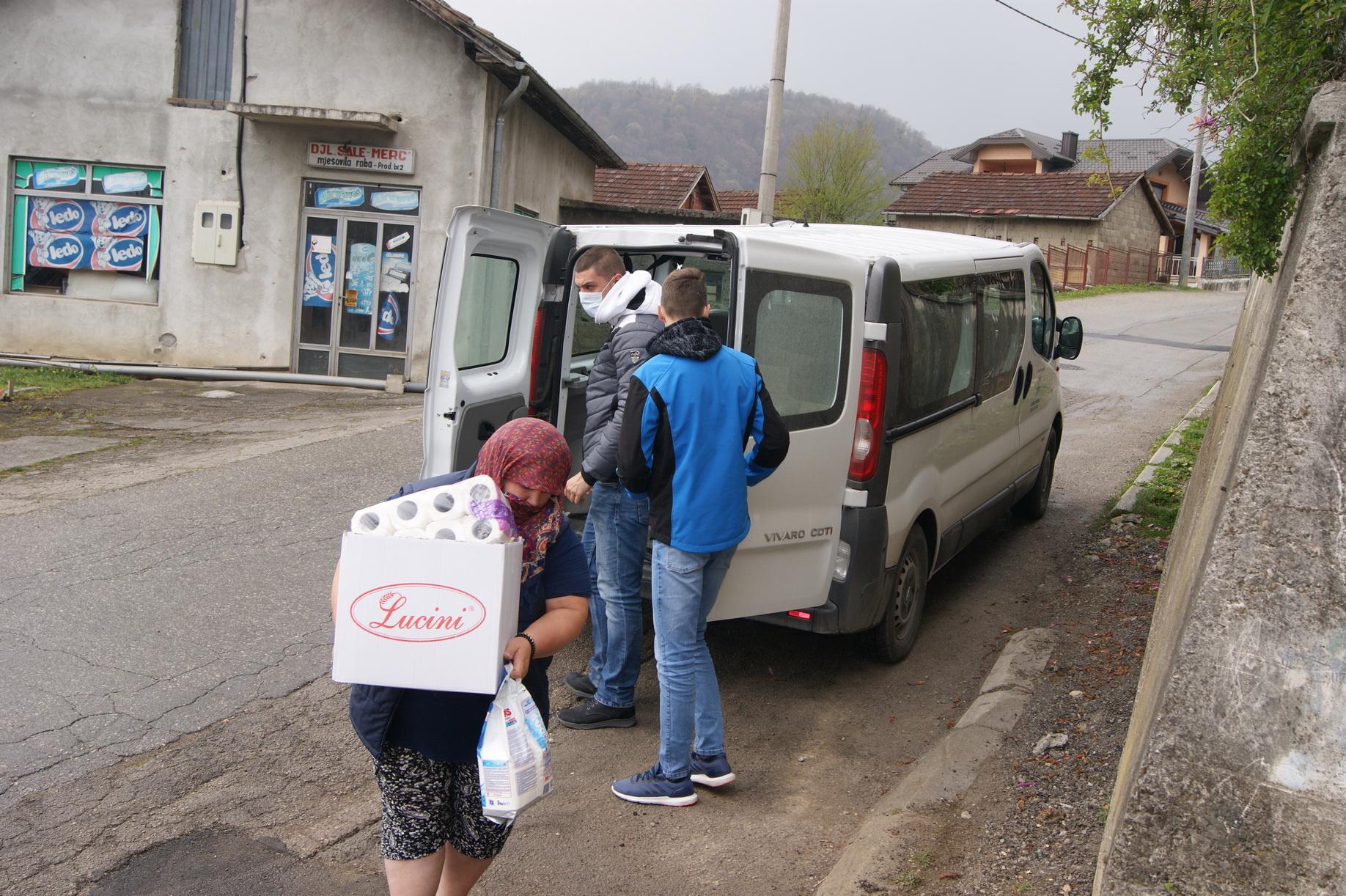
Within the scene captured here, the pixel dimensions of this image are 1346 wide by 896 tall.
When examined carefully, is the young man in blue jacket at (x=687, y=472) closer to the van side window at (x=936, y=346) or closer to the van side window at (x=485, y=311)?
the van side window at (x=936, y=346)

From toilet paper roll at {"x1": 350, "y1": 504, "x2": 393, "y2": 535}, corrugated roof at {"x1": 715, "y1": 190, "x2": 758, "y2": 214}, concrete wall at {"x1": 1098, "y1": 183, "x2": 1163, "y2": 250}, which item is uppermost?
concrete wall at {"x1": 1098, "y1": 183, "x2": 1163, "y2": 250}

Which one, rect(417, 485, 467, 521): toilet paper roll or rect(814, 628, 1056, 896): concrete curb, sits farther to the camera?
rect(814, 628, 1056, 896): concrete curb

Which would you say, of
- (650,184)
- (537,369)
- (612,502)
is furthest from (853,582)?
(650,184)

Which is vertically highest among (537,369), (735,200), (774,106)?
(735,200)

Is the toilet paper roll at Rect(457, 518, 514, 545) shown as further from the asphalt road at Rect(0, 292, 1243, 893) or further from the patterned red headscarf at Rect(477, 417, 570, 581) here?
the asphalt road at Rect(0, 292, 1243, 893)

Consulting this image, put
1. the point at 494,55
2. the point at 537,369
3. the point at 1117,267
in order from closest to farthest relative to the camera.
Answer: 1. the point at 537,369
2. the point at 494,55
3. the point at 1117,267

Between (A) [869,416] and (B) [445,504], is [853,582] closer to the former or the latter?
(A) [869,416]

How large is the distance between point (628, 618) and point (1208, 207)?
3.09 m

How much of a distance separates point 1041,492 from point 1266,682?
20.4 feet

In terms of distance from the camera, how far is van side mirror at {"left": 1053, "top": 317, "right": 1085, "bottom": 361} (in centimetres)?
787

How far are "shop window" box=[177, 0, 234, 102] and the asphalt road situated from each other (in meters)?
8.77

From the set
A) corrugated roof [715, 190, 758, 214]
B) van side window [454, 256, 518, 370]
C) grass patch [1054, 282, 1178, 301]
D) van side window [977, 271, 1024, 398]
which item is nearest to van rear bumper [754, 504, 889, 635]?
van side window [977, 271, 1024, 398]

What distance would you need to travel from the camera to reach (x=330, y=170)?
15156mm

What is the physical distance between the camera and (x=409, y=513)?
2.59 metres
